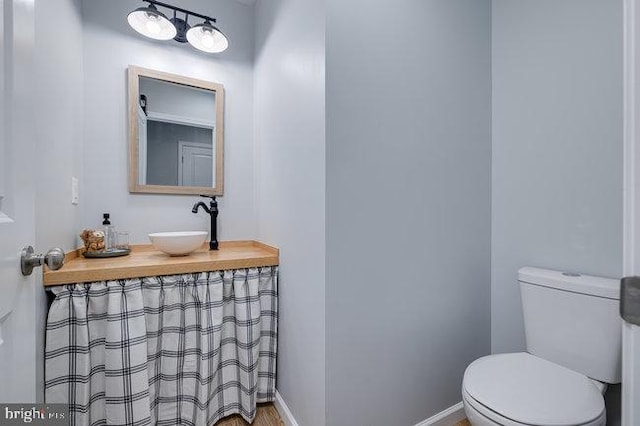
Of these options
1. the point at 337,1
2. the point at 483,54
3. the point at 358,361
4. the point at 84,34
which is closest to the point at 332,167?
the point at 337,1

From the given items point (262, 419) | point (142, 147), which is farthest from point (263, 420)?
point (142, 147)

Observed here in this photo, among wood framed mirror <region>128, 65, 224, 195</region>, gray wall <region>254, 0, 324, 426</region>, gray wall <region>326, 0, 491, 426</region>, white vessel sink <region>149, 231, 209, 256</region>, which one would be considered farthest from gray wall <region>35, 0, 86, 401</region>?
gray wall <region>326, 0, 491, 426</region>

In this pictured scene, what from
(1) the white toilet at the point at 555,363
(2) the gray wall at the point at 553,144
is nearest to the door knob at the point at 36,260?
(1) the white toilet at the point at 555,363

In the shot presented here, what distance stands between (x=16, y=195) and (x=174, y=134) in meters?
1.26

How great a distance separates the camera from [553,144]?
53.8 inches

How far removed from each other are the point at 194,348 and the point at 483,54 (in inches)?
87.5

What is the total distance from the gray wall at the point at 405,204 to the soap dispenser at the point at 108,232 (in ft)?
4.29

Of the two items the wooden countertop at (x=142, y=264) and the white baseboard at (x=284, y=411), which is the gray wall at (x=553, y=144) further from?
the wooden countertop at (x=142, y=264)

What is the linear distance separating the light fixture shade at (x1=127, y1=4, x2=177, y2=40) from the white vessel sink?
1159 millimetres

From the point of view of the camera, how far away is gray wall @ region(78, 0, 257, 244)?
5.21ft

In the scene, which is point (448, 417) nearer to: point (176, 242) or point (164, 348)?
point (164, 348)

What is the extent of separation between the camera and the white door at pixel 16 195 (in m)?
0.60

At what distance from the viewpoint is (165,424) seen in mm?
1323

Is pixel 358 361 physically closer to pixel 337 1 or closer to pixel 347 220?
pixel 347 220
